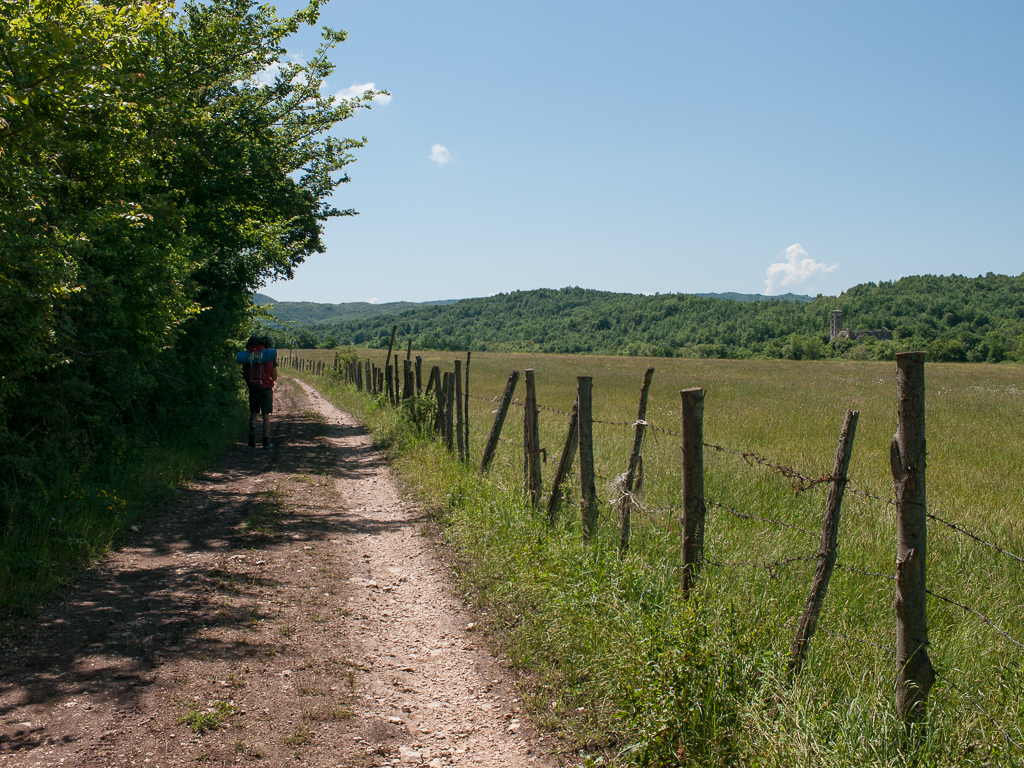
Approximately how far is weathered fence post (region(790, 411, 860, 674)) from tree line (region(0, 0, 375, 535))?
6022mm

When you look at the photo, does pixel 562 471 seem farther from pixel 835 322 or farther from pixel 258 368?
pixel 835 322

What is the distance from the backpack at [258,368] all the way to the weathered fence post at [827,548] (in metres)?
11.1

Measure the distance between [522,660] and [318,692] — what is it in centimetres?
123

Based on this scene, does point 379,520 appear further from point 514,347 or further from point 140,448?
point 514,347

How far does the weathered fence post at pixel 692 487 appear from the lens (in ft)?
12.9

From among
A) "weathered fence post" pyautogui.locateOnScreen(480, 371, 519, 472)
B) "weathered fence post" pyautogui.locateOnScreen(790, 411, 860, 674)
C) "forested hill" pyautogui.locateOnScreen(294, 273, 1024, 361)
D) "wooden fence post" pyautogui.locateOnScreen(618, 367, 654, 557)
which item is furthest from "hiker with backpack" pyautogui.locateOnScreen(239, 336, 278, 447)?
"forested hill" pyautogui.locateOnScreen(294, 273, 1024, 361)

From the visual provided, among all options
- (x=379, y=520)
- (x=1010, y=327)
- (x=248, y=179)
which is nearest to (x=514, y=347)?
(x=1010, y=327)

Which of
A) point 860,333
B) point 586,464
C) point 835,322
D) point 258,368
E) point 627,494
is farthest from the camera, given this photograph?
point 835,322

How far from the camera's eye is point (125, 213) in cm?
822

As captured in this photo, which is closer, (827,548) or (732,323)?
(827,548)

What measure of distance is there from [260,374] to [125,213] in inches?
185

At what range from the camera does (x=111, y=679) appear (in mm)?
3756

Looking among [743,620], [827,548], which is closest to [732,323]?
[743,620]

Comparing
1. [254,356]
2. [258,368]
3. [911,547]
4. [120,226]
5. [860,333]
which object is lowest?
[911,547]
